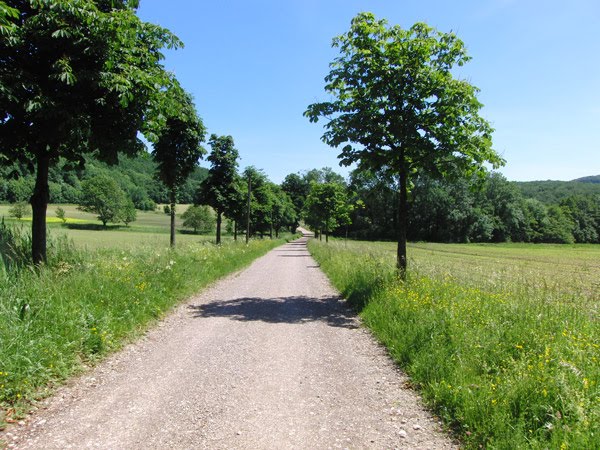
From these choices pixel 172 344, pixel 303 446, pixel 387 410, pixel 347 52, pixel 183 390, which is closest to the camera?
pixel 303 446

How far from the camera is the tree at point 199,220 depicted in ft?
256

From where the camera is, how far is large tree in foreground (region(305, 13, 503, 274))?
9164 mm

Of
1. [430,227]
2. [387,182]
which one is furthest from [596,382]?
[430,227]

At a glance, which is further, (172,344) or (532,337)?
(172,344)

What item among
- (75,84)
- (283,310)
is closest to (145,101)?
(75,84)

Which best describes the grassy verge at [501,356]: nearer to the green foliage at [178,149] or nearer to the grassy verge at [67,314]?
the grassy verge at [67,314]

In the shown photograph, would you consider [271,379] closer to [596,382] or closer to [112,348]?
[112,348]

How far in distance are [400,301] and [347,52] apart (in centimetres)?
636

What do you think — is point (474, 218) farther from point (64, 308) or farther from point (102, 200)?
point (64, 308)

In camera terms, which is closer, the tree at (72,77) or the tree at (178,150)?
the tree at (72,77)

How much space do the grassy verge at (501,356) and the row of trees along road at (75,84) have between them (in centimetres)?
594

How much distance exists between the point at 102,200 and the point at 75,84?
77774 mm

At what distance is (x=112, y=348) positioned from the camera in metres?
5.62

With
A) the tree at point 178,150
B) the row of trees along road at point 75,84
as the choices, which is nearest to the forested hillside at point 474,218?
the tree at point 178,150
